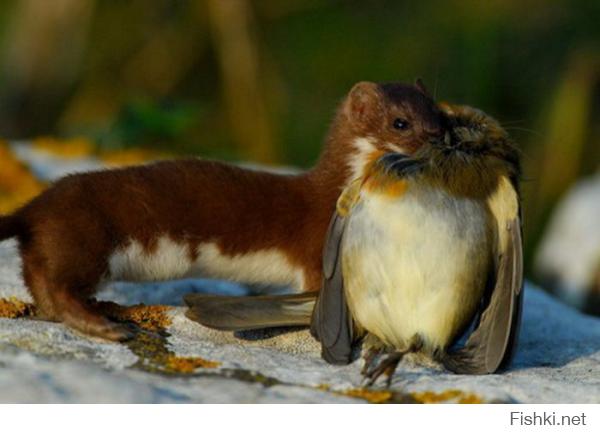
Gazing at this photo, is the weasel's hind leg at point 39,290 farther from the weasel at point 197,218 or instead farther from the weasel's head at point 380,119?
the weasel's head at point 380,119

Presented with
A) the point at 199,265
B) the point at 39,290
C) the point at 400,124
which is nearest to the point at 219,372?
the point at 39,290

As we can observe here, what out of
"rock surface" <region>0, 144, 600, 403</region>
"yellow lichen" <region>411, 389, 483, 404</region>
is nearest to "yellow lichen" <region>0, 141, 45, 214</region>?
"rock surface" <region>0, 144, 600, 403</region>

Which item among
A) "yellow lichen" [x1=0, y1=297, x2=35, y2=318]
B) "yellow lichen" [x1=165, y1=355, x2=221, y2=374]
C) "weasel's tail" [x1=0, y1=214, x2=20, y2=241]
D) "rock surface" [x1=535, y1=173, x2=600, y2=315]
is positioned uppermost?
"weasel's tail" [x1=0, y1=214, x2=20, y2=241]

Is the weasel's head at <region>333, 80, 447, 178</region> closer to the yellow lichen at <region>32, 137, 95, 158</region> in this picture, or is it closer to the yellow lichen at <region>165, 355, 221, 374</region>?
the yellow lichen at <region>165, 355, 221, 374</region>

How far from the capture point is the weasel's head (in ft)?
15.4

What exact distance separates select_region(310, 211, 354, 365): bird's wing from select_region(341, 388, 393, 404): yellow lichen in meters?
0.43

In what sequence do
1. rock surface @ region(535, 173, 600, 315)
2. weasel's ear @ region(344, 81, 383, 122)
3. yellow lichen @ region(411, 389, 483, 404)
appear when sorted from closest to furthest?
yellow lichen @ region(411, 389, 483, 404), weasel's ear @ region(344, 81, 383, 122), rock surface @ region(535, 173, 600, 315)

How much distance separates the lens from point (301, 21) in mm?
9844

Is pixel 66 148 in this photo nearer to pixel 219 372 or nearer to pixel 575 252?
pixel 575 252

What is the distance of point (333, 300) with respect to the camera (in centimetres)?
412

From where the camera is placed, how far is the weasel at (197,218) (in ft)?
13.9

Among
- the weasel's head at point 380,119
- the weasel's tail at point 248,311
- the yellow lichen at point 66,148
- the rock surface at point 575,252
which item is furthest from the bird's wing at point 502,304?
the yellow lichen at point 66,148

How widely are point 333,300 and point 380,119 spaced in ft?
3.43

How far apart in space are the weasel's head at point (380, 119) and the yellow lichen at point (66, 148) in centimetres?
250
